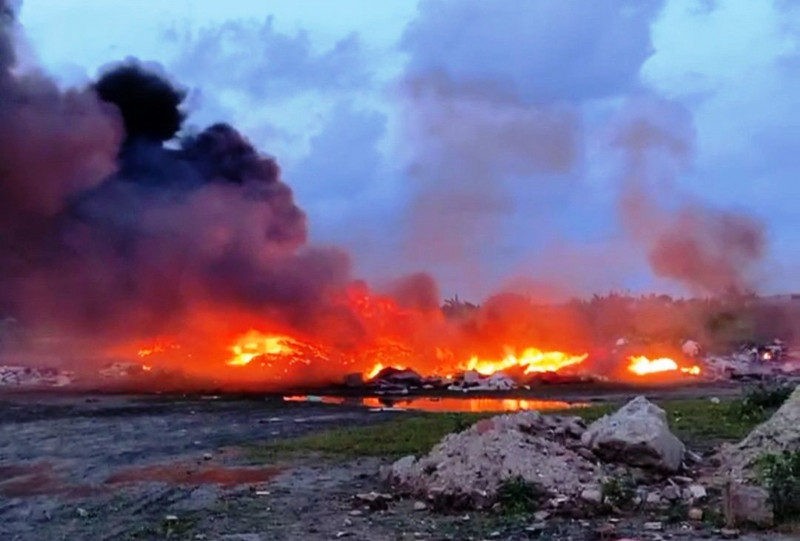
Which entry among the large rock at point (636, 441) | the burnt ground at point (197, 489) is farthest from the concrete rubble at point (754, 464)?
the large rock at point (636, 441)

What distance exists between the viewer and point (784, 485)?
35.0 ft

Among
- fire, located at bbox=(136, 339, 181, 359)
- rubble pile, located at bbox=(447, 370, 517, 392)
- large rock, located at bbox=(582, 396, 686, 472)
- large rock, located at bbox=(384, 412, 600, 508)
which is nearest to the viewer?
large rock, located at bbox=(384, 412, 600, 508)

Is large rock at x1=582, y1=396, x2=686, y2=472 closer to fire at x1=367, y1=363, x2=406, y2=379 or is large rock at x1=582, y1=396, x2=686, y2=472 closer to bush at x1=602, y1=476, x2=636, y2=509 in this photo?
bush at x1=602, y1=476, x2=636, y2=509

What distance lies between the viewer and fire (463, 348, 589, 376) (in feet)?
132

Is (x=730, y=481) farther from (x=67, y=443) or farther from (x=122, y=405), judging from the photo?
(x=122, y=405)

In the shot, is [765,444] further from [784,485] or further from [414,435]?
[414,435]

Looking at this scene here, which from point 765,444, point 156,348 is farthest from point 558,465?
point 156,348

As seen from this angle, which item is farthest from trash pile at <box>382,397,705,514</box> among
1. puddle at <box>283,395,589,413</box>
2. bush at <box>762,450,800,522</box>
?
puddle at <box>283,395,589,413</box>

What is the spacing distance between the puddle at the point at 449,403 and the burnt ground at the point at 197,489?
3338mm

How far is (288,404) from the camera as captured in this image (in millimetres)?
28672

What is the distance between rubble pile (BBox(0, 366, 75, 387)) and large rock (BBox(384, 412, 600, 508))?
28.3 metres

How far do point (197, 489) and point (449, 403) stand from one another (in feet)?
53.6

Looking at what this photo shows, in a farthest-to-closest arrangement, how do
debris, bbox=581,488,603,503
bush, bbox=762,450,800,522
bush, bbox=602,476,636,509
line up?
bush, bbox=602,476,636,509
debris, bbox=581,488,603,503
bush, bbox=762,450,800,522

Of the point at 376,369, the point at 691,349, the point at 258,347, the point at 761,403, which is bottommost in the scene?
the point at 761,403
